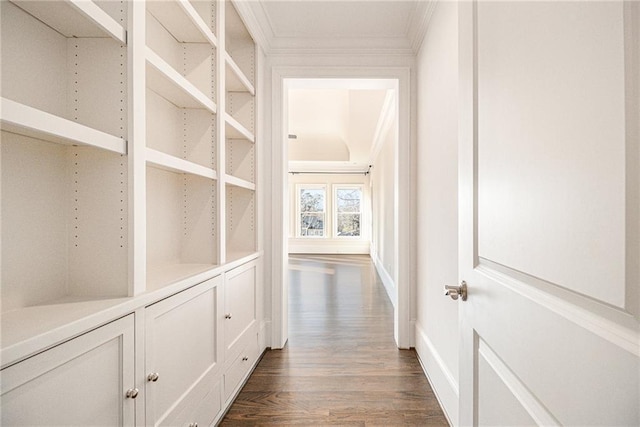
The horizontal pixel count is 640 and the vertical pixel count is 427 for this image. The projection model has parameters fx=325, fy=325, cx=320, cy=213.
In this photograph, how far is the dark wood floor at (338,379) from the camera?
1854 mm

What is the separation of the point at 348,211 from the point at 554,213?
9.42m

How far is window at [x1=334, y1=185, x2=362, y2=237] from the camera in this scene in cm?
994

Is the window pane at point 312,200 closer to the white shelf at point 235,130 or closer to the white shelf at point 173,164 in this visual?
the white shelf at point 235,130

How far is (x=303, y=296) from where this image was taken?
4531mm

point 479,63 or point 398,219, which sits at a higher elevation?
point 479,63

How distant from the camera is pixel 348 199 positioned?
998 cm

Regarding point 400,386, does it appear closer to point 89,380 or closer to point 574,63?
point 89,380

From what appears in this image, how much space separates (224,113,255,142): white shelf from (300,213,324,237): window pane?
758cm

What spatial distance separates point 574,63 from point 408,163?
221cm

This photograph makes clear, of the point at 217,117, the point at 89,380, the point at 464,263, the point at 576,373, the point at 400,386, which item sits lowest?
the point at 400,386

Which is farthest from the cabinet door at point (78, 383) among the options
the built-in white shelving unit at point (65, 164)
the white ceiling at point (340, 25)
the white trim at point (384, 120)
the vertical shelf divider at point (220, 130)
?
the white trim at point (384, 120)

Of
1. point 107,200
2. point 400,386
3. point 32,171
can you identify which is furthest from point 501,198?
point 400,386

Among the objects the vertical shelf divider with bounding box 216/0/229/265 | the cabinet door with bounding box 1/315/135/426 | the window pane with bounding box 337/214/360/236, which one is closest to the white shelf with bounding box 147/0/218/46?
the vertical shelf divider with bounding box 216/0/229/265

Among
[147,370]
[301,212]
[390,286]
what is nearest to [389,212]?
[390,286]
